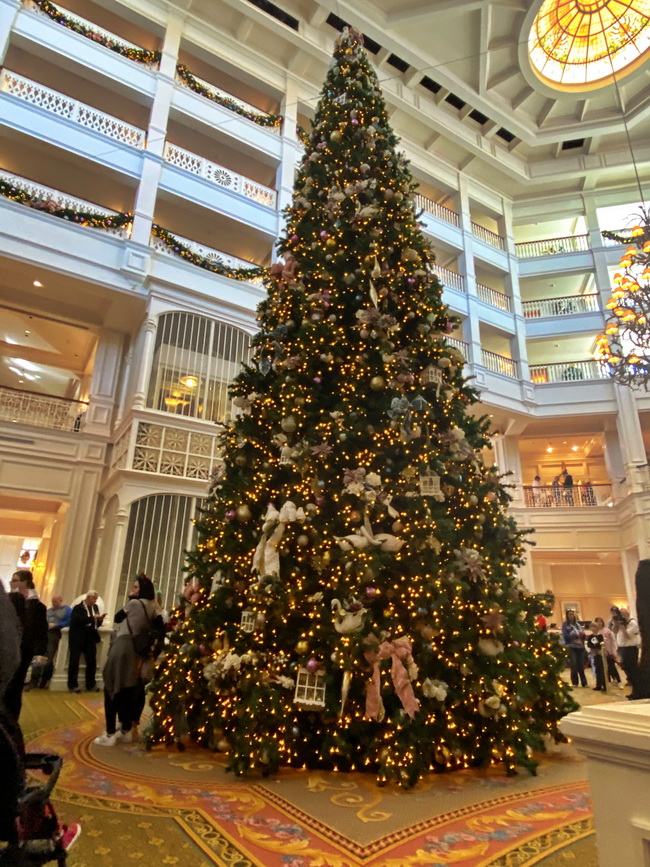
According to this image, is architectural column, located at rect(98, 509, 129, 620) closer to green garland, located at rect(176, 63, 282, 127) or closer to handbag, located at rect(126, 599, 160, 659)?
handbag, located at rect(126, 599, 160, 659)

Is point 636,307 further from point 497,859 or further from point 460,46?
point 460,46

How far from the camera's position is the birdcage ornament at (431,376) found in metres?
4.55

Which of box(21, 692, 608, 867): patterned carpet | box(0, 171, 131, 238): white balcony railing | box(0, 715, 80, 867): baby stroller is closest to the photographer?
box(0, 715, 80, 867): baby stroller

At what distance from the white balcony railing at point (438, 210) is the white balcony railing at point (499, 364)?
14.2 ft

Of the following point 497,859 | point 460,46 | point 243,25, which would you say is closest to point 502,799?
point 497,859

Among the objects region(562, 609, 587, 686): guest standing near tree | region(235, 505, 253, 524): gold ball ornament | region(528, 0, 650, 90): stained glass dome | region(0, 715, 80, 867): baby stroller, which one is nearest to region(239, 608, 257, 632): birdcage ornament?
region(235, 505, 253, 524): gold ball ornament

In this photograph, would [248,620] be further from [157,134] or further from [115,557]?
[157,134]

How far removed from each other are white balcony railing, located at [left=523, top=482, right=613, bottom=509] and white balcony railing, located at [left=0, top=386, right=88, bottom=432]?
12026mm

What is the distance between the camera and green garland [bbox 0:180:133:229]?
9.30 metres

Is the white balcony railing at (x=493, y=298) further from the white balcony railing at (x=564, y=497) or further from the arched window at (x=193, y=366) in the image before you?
the arched window at (x=193, y=366)

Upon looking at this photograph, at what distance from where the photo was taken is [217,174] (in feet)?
38.8

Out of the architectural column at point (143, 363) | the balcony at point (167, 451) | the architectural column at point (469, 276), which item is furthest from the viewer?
the architectural column at point (469, 276)

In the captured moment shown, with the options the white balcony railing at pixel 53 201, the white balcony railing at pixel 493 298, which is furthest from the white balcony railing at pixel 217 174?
the white balcony railing at pixel 493 298

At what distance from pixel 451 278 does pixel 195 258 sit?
26.8 feet
